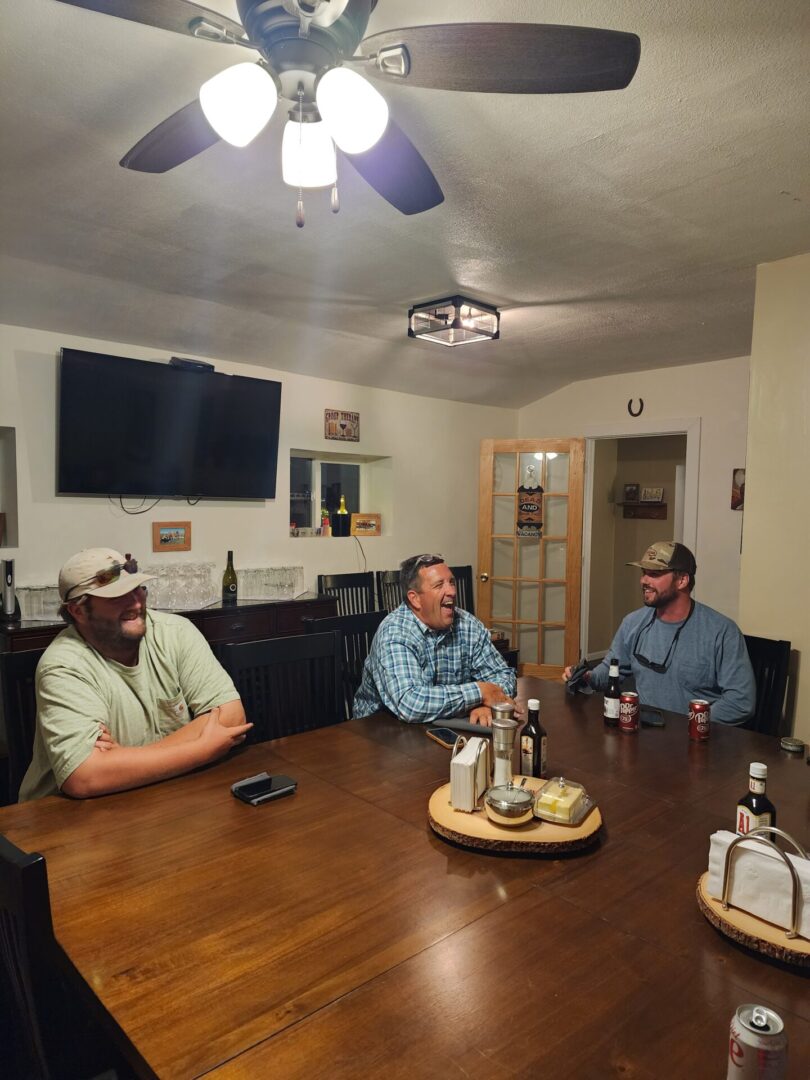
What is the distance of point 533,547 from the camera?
17.7 feet

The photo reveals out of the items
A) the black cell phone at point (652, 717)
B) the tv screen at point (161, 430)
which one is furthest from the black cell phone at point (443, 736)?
the tv screen at point (161, 430)

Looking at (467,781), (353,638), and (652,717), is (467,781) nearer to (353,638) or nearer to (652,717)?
(652,717)

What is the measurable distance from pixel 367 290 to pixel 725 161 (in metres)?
1.78

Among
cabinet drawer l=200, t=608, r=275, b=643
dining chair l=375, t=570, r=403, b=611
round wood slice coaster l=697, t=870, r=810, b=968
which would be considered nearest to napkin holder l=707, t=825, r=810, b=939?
round wood slice coaster l=697, t=870, r=810, b=968

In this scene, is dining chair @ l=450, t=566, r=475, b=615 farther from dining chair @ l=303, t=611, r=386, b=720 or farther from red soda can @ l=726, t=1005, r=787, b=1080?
red soda can @ l=726, t=1005, r=787, b=1080

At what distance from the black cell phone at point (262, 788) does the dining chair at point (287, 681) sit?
22.9 inches

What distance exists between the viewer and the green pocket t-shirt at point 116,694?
158 centimetres

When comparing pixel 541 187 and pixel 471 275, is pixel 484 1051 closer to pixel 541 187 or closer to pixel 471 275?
pixel 541 187

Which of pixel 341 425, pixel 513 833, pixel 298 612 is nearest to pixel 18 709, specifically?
pixel 513 833

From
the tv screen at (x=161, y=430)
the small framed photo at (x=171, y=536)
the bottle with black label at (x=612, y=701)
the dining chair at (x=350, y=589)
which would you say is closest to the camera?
the bottle with black label at (x=612, y=701)

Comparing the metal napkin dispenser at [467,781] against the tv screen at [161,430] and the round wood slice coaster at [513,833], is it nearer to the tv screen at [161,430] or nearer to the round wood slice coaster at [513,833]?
the round wood slice coaster at [513,833]

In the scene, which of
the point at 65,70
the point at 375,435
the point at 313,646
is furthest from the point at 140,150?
the point at 375,435

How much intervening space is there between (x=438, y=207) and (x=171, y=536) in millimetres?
2506

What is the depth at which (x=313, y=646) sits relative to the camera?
231cm
